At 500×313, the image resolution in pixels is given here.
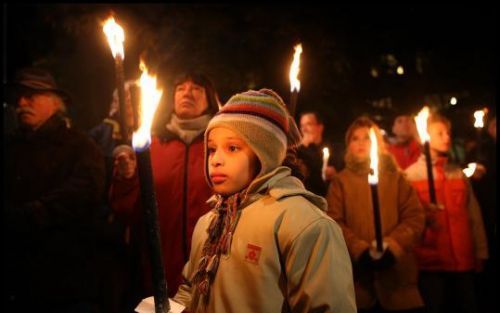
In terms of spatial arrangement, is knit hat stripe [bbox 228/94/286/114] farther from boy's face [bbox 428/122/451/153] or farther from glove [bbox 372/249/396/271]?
boy's face [bbox 428/122/451/153]

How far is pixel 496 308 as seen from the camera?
703cm

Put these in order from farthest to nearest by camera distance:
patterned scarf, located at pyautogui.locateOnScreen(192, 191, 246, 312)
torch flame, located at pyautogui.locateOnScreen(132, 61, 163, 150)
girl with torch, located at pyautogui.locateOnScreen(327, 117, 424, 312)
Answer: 1. girl with torch, located at pyautogui.locateOnScreen(327, 117, 424, 312)
2. patterned scarf, located at pyautogui.locateOnScreen(192, 191, 246, 312)
3. torch flame, located at pyautogui.locateOnScreen(132, 61, 163, 150)

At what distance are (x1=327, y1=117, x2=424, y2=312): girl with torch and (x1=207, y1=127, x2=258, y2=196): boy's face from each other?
2200mm

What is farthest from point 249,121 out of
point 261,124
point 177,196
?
point 177,196

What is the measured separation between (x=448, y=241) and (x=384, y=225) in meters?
0.89

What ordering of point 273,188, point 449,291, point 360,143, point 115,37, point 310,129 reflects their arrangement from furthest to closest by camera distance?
point 310,129, point 449,291, point 360,143, point 273,188, point 115,37

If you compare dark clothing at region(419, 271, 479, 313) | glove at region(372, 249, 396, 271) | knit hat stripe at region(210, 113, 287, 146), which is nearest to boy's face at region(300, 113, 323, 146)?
dark clothing at region(419, 271, 479, 313)

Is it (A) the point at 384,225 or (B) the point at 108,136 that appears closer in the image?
(A) the point at 384,225

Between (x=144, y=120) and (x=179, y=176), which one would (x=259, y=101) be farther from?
(x=179, y=176)

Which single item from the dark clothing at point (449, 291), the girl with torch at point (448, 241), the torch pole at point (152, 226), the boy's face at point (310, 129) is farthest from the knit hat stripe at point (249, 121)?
the boy's face at point (310, 129)

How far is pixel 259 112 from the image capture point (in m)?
2.49

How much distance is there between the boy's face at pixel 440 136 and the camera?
5410mm

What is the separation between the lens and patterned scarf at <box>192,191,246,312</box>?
238cm

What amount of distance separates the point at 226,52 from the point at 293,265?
6.71 m
